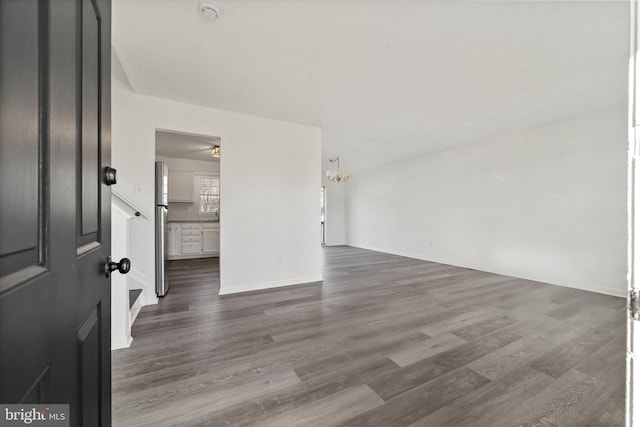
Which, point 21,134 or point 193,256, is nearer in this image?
point 21,134

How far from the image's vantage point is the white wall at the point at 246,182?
2.91 m

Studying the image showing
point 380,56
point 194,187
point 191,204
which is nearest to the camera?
point 380,56

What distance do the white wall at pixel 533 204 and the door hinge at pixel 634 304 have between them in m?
4.20

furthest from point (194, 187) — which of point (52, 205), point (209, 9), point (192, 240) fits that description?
point (52, 205)

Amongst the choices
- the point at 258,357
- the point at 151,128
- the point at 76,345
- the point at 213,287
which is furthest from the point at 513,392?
the point at 151,128

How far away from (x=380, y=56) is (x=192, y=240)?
5680 mm

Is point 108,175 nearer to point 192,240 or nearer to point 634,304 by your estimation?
point 634,304

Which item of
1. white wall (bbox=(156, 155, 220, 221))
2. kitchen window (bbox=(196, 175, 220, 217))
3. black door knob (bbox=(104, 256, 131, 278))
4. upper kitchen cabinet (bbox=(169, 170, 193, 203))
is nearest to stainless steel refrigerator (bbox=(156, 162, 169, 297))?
black door knob (bbox=(104, 256, 131, 278))

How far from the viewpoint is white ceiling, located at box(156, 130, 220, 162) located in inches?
173

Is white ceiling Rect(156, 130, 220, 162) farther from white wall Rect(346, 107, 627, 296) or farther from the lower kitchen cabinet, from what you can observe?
white wall Rect(346, 107, 627, 296)

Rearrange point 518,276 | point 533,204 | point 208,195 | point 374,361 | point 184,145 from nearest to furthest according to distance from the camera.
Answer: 1. point 374,361
2. point 533,204
3. point 518,276
4. point 184,145
5. point 208,195

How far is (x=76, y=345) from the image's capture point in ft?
1.99

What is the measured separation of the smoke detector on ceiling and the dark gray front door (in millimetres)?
1114

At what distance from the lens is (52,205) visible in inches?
19.4
